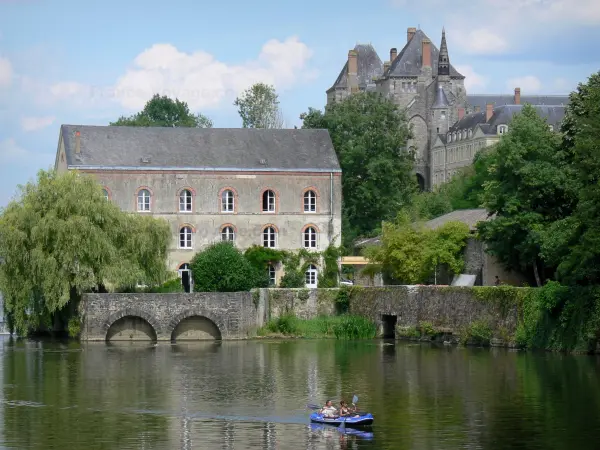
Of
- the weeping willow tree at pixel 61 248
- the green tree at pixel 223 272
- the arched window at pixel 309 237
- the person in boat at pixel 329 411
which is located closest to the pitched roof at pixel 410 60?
the arched window at pixel 309 237

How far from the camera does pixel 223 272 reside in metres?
65.4

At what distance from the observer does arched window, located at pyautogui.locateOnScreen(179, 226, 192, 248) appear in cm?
7244

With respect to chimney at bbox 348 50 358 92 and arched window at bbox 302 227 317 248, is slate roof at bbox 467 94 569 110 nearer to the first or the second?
chimney at bbox 348 50 358 92

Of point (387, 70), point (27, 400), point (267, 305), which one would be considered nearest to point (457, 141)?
point (387, 70)

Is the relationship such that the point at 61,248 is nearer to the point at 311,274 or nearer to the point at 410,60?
the point at 311,274

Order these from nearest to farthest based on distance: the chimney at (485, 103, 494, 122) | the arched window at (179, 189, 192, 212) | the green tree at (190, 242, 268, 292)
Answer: the green tree at (190, 242, 268, 292)
the arched window at (179, 189, 192, 212)
the chimney at (485, 103, 494, 122)

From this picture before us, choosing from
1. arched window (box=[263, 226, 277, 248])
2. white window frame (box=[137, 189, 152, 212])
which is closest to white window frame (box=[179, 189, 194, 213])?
white window frame (box=[137, 189, 152, 212])

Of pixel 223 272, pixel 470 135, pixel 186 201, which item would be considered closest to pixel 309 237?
pixel 186 201

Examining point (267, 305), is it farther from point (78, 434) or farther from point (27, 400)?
point (78, 434)

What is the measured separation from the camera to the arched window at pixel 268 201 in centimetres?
7331

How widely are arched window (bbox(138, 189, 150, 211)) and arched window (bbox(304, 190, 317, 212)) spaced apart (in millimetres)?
8782

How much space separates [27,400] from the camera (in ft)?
132

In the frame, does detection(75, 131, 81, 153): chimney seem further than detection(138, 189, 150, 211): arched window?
Yes

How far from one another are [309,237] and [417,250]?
928cm
